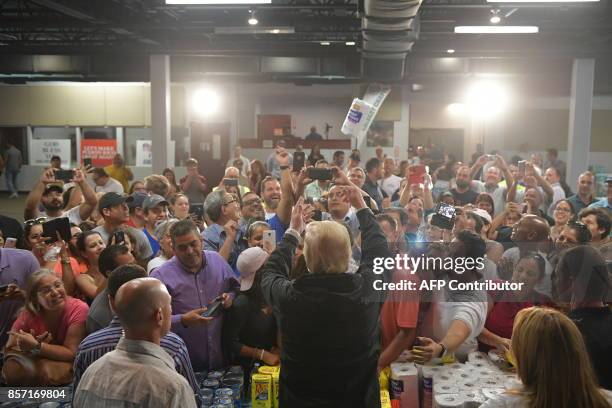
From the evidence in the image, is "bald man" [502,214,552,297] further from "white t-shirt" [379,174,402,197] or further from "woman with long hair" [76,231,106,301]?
"white t-shirt" [379,174,402,197]

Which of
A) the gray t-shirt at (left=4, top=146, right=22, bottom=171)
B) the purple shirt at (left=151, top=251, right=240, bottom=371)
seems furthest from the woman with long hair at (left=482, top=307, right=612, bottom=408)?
the gray t-shirt at (left=4, top=146, right=22, bottom=171)

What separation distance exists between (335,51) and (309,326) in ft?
30.9

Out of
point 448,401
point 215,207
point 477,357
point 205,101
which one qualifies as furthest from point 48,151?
point 448,401

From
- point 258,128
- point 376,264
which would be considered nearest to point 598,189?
point 258,128

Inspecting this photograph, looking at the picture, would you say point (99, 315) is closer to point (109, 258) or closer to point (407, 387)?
point (109, 258)

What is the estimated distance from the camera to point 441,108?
1744 cm

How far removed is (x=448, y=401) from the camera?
7.67 feet

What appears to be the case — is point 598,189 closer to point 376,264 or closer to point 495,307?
point 495,307

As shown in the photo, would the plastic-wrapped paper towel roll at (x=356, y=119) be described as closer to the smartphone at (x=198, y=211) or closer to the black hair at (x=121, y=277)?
the smartphone at (x=198, y=211)

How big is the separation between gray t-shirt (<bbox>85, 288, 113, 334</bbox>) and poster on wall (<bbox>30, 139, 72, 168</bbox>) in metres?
13.3

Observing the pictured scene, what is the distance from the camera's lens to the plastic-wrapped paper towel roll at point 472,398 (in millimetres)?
2268

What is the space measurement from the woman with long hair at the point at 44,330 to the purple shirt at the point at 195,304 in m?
0.44

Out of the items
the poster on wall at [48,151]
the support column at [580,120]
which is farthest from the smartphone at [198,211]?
the poster on wall at [48,151]

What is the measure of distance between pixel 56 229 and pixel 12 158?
12887mm
